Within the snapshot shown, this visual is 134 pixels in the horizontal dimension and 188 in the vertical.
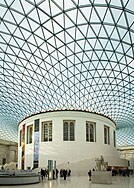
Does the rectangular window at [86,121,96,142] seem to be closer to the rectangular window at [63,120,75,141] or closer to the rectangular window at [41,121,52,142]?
the rectangular window at [63,120,75,141]

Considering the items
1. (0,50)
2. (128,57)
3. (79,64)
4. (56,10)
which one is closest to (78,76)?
(79,64)

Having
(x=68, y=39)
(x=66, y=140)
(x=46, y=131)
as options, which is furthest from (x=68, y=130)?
(x=68, y=39)

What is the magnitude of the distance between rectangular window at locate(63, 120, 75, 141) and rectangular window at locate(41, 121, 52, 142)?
2.80 metres

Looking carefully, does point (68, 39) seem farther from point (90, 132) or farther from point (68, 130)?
point (90, 132)

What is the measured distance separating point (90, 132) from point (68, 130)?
478 cm

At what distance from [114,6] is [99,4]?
1808mm

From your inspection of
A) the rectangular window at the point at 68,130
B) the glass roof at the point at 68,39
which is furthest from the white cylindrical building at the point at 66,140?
the glass roof at the point at 68,39

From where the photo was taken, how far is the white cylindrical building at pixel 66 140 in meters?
43.5

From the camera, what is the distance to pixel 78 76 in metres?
49.3

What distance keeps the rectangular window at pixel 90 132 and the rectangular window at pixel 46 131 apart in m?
7.37

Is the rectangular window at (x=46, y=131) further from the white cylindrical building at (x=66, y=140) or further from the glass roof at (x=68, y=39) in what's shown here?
the glass roof at (x=68, y=39)

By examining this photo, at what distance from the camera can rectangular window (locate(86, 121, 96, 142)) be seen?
1819 inches

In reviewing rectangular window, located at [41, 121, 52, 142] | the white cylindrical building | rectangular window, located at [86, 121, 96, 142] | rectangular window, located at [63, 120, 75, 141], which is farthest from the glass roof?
rectangular window, located at [41, 121, 52, 142]

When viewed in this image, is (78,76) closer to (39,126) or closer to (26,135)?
(39,126)
